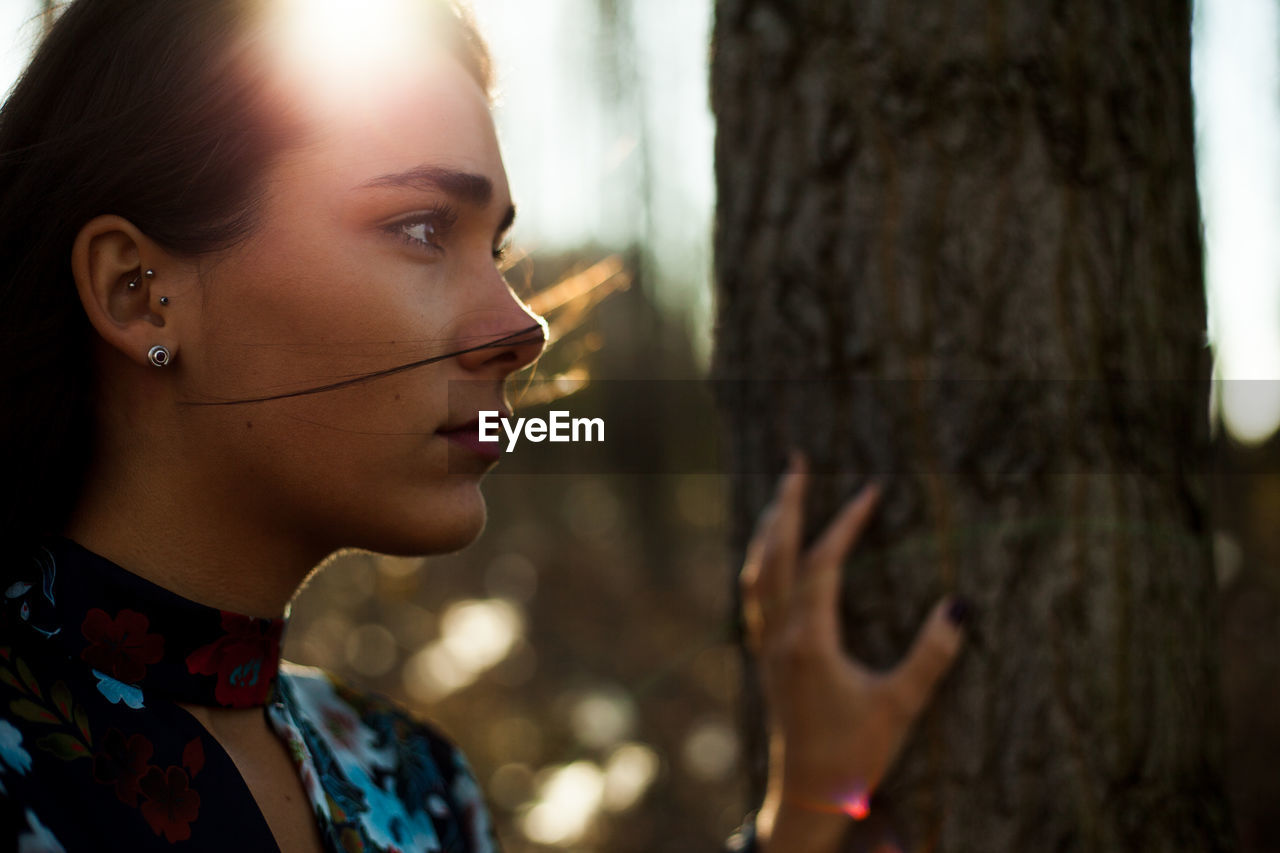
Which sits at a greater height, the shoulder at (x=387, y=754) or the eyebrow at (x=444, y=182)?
the eyebrow at (x=444, y=182)

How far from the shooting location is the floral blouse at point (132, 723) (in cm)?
102

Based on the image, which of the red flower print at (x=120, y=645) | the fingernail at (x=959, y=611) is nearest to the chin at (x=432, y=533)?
→ the red flower print at (x=120, y=645)

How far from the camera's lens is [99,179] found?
4.03 feet

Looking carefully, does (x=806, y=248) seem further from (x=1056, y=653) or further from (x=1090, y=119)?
(x=1056, y=653)

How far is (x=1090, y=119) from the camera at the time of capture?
1662 mm

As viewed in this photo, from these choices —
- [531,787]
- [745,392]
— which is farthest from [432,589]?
[745,392]

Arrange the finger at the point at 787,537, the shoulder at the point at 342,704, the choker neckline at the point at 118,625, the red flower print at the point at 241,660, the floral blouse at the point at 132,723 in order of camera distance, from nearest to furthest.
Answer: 1. the floral blouse at the point at 132,723
2. the choker neckline at the point at 118,625
3. the red flower print at the point at 241,660
4. the shoulder at the point at 342,704
5. the finger at the point at 787,537

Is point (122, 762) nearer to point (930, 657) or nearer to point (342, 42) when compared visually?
point (342, 42)

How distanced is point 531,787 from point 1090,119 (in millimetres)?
4844

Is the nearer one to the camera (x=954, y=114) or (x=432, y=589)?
(x=954, y=114)

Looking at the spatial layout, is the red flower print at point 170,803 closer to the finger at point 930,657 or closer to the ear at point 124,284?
the ear at point 124,284

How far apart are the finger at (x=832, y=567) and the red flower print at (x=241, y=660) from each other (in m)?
0.93

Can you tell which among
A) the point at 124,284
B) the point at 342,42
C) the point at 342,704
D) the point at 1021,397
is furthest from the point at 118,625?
the point at 1021,397

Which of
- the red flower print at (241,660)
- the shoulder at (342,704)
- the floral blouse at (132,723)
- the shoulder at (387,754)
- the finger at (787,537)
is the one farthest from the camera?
the finger at (787,537)
